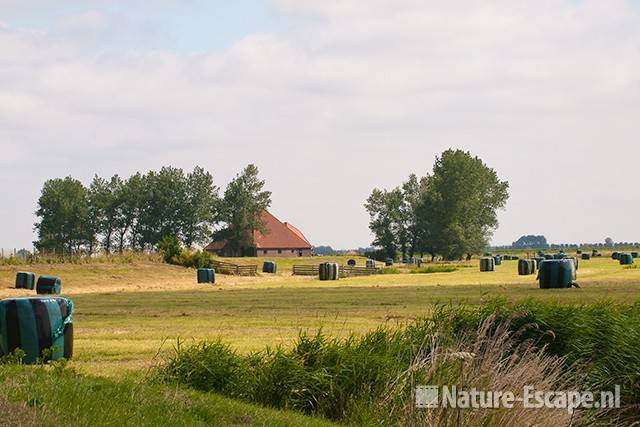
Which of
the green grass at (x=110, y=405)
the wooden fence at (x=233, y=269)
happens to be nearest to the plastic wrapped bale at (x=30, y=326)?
the green grass at (x=110, y=405)

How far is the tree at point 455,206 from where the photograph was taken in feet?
485

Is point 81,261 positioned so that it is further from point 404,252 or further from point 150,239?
point 404,252

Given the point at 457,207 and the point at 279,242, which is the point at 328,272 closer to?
the point at 457,207

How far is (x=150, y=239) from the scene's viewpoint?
16200 centimetres

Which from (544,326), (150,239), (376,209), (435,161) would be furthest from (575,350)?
(376,209)

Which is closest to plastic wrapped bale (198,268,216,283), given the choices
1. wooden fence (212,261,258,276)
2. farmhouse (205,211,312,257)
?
wooden fence (212,261,258,276)

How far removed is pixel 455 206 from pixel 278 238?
48738 mm

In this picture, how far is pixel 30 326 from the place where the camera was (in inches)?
691

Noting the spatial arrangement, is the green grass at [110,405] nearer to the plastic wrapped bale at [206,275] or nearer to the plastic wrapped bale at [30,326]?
the plastic wrapped bale at [30,326]

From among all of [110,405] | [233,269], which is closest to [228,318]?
[110,405]

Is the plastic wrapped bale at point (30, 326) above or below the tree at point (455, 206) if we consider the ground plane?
below

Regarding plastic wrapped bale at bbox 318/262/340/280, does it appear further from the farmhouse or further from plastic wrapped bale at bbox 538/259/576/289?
the farmhouse

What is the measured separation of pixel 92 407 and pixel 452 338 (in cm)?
934

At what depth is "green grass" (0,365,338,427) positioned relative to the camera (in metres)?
10.4
